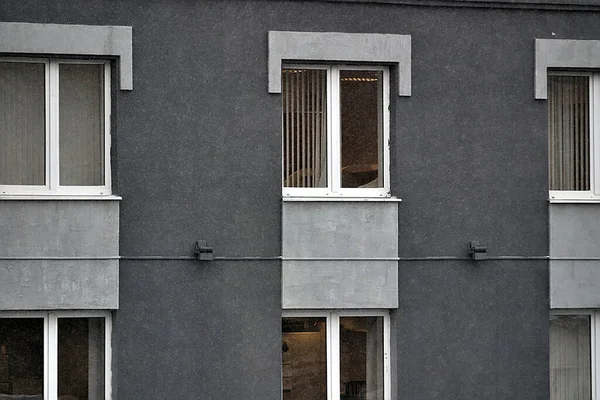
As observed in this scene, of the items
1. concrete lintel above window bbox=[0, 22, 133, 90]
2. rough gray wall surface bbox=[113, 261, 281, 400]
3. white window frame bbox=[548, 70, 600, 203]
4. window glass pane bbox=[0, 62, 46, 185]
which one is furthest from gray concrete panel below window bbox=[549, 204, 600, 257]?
window glass pane bbox=[0, 62, 46, 185]

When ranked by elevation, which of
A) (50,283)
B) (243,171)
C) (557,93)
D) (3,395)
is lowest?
(3,395)

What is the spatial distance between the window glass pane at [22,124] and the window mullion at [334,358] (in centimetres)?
352

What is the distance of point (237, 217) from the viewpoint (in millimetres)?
11883

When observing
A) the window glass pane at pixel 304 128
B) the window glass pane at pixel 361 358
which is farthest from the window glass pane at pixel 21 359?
the window glass pane at pixel 361 358

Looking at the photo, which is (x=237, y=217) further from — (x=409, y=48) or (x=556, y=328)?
(x=556, y=328)

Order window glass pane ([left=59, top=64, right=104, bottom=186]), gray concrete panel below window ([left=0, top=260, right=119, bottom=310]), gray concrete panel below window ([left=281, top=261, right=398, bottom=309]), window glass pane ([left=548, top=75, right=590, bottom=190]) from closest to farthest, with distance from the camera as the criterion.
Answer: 1. gray concrete panel below window ([left=0, top=260, right=119, bottom=310])
2. window glass pane ([left=59, top=64, right=104, bottom=186])
3. gray concrete panel below window ([left=281, top=261, right=398, bottom=309])
4. window glass pane ([left=548, top=75, right=590, bottom=190])

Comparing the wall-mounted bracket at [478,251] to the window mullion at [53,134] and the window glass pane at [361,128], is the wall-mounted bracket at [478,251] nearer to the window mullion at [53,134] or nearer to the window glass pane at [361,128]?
the window glass pane at [361,128]

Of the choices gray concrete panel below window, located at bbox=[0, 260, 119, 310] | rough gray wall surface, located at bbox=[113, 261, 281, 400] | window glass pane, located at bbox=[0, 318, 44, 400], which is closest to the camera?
gray concrete panel below window, located at bbox=[0, 260, 119, 310]

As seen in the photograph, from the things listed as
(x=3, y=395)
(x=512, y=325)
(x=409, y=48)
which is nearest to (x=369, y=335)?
(x=512, y=325)

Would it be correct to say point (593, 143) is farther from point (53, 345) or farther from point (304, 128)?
point (53, 345)

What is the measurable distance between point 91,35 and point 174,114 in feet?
3.93

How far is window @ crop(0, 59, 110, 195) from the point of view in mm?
11641

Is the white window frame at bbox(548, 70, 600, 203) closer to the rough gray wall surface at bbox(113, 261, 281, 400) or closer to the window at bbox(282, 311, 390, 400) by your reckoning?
the window at bbox(282, 311, 390, 400)

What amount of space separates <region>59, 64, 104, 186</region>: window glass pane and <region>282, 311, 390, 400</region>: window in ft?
8.87
